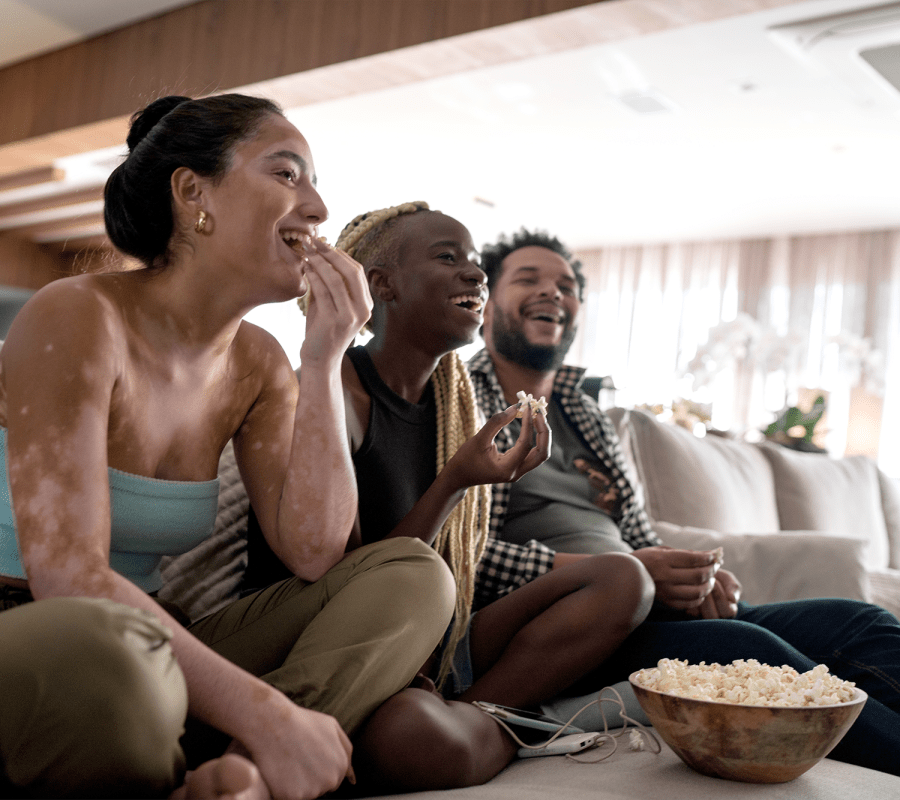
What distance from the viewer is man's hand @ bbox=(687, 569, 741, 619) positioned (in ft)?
5.03

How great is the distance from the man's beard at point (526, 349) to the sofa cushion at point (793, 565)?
639 millimetres

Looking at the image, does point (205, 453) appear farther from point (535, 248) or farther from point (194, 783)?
point (535, 248)

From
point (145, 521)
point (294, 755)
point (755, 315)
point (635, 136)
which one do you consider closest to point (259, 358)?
point (145, 521)

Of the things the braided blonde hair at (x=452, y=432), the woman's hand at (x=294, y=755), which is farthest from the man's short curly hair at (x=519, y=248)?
the woman's hand at (x=294, y=755)

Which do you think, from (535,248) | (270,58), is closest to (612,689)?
(535,248)

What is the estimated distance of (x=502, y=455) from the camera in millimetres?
1138

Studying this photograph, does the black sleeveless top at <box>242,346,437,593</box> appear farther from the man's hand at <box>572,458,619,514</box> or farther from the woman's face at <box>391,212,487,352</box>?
the man's hand at <box>572,458,619,514</box>

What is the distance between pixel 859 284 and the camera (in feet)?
22.3

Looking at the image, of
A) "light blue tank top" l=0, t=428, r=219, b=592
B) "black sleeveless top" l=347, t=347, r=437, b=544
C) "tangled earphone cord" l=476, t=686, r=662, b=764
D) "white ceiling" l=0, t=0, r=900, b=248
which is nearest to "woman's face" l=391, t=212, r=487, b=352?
"black sleeveless top" l=347, t=347, r=437, b=544

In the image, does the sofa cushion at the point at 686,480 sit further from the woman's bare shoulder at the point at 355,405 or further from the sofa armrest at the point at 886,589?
the woman's bare shoulder at the point at 355,405

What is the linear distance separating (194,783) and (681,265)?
7342 millimetres

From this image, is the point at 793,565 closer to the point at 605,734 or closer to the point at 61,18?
the point at 605,734

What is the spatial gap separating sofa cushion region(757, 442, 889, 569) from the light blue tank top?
232 cm

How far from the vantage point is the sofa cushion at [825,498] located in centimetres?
292
